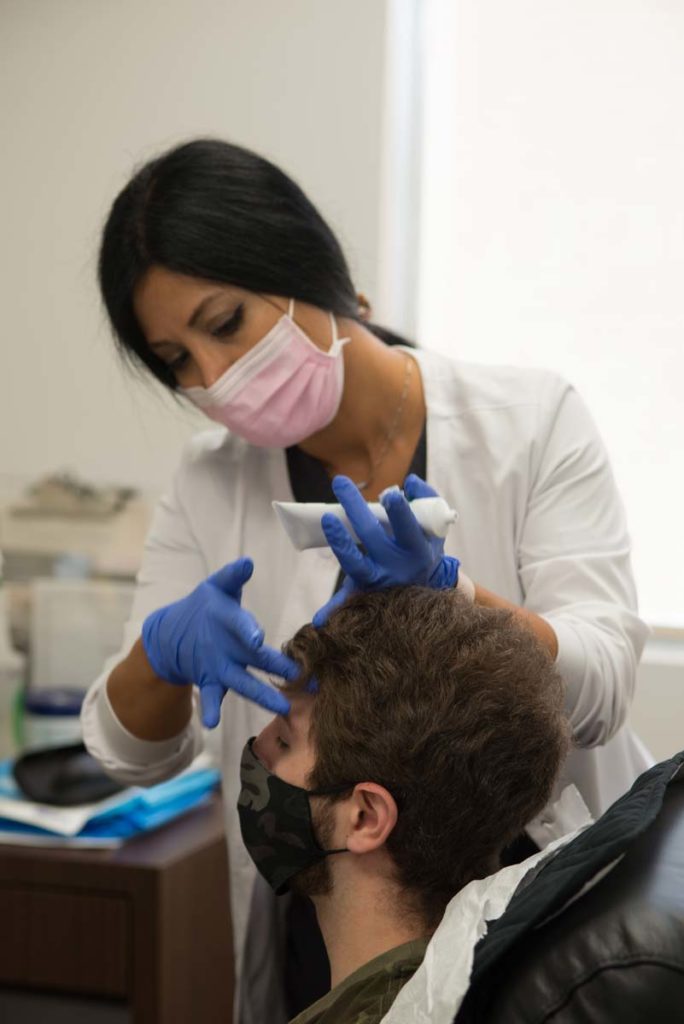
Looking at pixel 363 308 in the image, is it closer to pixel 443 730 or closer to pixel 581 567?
pixel 581 567

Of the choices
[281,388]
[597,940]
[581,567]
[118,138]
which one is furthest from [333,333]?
[118,138]

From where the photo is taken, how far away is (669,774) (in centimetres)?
99

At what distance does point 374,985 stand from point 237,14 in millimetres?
2294

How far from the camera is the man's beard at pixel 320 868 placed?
1.20 metres

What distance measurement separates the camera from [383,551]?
1.19m

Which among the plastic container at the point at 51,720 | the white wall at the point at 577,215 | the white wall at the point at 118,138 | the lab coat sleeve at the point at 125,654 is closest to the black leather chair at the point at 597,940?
the lab coat sleeve at the point at 125,654

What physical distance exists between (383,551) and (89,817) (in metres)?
1.19

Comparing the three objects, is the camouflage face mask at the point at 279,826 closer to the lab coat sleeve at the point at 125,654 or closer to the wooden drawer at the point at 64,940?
the lab coat sleeve at the point at 125,654

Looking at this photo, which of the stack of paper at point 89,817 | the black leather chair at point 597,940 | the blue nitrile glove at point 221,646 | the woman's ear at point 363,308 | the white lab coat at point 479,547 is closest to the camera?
the black leather chair at point 597,940

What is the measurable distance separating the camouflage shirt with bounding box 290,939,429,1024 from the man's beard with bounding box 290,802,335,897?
0.10 m

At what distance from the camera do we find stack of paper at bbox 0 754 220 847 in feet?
6.86

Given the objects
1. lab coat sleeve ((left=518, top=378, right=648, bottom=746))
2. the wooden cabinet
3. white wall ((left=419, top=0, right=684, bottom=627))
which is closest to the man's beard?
lab coat sleeve ((left=518, top=378, right=648, bottom=746))

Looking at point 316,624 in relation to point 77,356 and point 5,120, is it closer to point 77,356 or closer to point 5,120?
point 77,356

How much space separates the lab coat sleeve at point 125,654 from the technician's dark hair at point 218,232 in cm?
32
